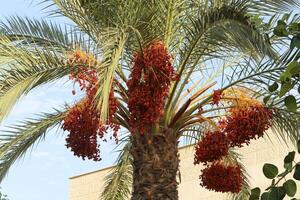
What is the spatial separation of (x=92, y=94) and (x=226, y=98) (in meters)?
1.87

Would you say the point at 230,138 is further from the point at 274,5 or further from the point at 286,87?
the point at 286,87

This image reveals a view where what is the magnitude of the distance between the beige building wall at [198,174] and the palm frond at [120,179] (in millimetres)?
3522

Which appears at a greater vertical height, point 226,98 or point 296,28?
point 226,98

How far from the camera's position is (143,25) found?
7336 mm

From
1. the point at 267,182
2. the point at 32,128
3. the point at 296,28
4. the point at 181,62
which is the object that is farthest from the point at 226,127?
the point at 267,182

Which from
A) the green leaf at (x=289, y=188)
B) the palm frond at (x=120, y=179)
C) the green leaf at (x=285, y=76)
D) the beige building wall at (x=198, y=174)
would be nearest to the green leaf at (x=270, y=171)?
the green leaf at (x=289, y=188)

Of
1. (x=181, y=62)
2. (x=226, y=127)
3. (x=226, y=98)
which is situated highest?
(x=181, y=62)

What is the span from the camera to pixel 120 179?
10.7 meters

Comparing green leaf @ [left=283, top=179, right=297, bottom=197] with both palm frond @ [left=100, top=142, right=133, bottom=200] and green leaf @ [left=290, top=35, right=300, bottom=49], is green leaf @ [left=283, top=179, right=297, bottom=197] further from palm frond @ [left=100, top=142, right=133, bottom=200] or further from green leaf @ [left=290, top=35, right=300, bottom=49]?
palm frond @ [left=100, top=142, right=133, bottom=200]

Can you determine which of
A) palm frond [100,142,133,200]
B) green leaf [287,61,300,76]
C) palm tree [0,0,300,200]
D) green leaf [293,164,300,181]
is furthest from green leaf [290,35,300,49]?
palm frond [100,142,133,200]

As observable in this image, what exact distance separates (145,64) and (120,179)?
4.36 m

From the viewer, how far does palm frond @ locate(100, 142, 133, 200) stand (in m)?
10.5

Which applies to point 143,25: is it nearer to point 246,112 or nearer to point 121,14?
point 121,14

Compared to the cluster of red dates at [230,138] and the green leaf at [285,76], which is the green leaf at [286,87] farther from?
the cluster of red dates at [230,138]
